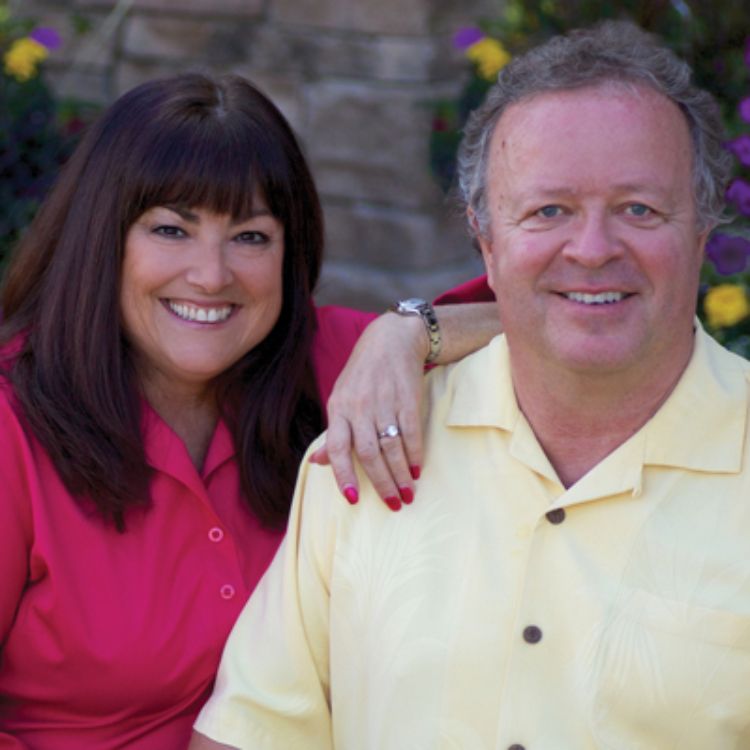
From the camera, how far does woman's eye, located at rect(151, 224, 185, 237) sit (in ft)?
8.64

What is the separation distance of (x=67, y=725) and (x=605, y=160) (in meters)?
1.33

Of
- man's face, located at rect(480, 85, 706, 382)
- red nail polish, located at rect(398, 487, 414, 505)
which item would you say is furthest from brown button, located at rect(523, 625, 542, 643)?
man's face, located at rect(480, 85, 706, 382)

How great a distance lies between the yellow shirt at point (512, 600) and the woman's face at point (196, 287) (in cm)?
45

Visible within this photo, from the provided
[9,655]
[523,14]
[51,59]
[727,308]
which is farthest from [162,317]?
[51,59]

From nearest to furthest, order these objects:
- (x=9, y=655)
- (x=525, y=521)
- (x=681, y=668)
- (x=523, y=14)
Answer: (x=681, y=668) < (x=525, y=521) < (x=9, y=655) < (x=523, y=14)

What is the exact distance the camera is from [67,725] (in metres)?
2.53

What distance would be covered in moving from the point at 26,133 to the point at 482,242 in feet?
7.81

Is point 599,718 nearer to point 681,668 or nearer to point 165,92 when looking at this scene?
point 681,668

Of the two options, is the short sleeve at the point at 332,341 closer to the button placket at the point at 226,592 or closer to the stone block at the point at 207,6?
the button placket at the point at 226,592

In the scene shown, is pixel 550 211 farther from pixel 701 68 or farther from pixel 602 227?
pixel 701 68

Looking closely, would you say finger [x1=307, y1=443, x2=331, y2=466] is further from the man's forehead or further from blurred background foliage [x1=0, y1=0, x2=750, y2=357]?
blurred background foliage [x1=0, y1=0, x2=750, y2=357]

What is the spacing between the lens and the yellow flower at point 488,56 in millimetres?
4160

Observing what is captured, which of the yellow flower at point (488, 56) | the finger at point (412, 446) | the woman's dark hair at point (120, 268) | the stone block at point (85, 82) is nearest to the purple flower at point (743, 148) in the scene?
→ the yellow flower at point (488, 56)

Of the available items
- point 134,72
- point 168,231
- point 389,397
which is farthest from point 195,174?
point 134,72
